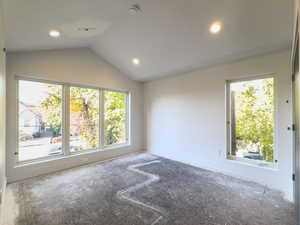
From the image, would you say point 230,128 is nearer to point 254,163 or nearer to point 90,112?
point 254,163

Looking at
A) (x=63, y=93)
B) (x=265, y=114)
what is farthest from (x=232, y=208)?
(x=63, y=93)

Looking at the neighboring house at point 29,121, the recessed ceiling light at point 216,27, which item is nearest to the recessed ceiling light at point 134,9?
the recessed ceiling light at point 216,27

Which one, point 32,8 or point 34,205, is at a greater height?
point 32,8

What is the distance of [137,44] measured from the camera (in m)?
3.44

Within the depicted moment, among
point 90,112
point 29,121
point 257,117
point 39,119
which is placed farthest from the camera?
point 90,112

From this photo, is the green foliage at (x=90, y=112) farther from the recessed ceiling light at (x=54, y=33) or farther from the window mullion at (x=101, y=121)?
the recessed ceiling light at (x=54, y=33)

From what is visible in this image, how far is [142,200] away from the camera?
239 cm

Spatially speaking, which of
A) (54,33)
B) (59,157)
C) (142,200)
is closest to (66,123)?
(59,157)

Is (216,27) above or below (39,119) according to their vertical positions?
above

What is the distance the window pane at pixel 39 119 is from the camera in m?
3.23

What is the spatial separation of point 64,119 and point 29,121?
69 centimetres

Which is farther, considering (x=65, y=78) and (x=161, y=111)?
(x=161, y=111)

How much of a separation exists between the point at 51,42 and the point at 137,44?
5.86 ft

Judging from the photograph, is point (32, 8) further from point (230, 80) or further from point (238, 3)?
point (230, 80)
